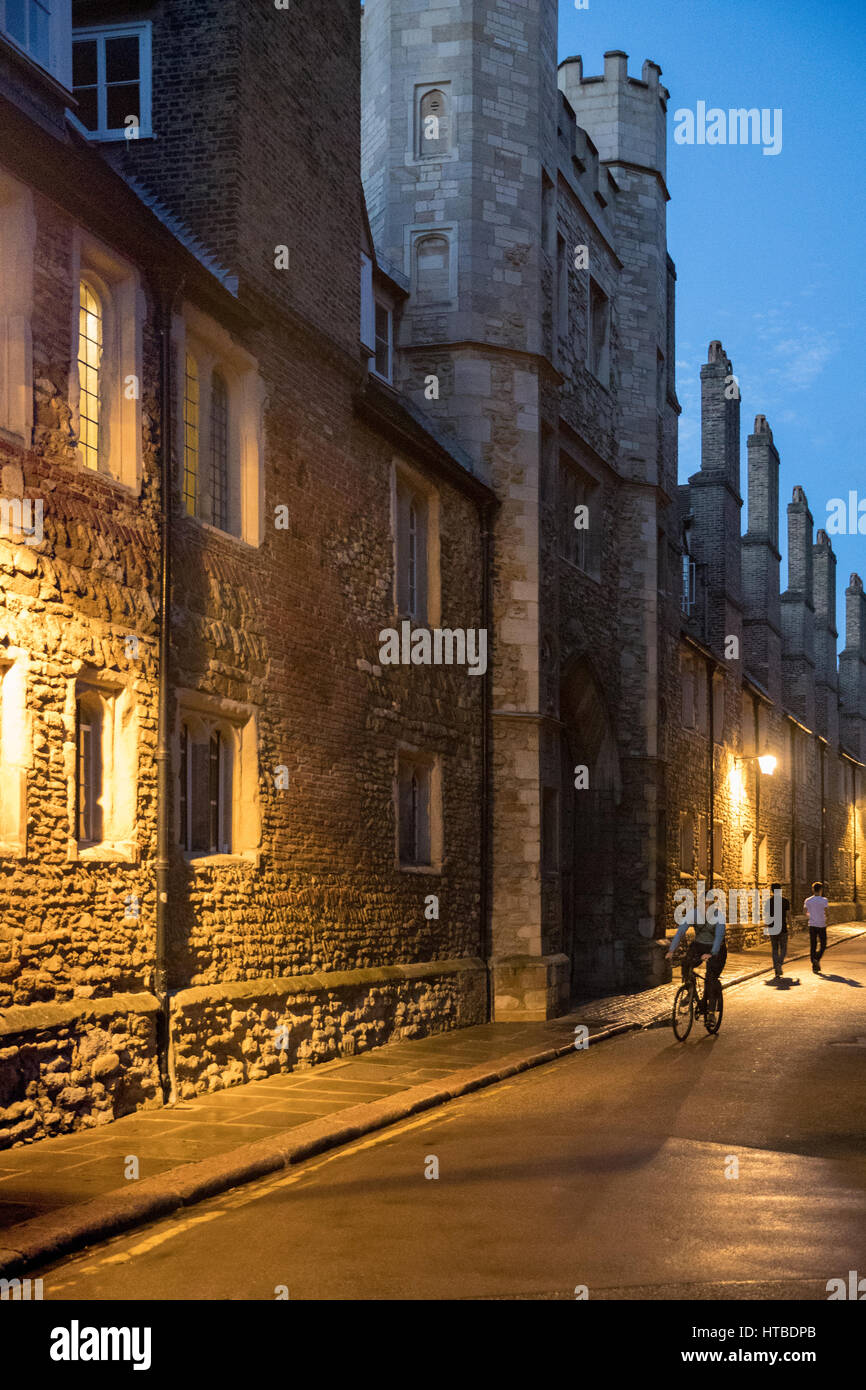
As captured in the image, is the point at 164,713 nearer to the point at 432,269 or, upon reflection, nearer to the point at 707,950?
the point at 707,950

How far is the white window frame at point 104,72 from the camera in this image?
1452 cm

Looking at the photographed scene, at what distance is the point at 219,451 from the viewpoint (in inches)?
542

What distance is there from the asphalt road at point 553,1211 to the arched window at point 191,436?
18.4ft

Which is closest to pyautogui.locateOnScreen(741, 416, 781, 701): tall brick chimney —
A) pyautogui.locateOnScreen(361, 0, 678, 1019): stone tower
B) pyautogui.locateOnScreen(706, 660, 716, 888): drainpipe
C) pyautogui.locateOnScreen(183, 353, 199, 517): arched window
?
pyautogui.locateOnScreen(706, 660, 716, 888): drainpipe

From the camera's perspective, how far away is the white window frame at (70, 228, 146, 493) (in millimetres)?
11664

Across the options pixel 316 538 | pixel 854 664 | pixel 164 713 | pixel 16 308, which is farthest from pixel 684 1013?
pixel 854 664

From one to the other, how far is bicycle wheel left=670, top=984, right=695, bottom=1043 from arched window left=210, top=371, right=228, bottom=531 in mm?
7848

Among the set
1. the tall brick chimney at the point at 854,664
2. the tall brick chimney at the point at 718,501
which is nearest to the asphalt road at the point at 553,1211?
the tall brick chimney at the point at 718,501

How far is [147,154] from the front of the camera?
47.1 feet

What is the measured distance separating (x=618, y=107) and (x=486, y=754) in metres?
15.3

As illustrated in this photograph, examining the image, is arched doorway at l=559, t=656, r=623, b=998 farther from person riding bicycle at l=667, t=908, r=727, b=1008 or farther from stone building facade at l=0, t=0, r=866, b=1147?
person riding bicycle at l=667, t=908, r=727, b=1008
